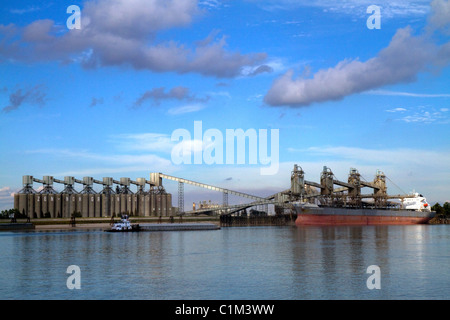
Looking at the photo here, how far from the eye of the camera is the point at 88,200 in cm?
18300

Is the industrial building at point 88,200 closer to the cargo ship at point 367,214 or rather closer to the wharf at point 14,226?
the wharf at point 14,226

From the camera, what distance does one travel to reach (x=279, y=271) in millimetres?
40688

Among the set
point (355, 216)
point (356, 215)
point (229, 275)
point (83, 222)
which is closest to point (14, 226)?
point (83, 222)

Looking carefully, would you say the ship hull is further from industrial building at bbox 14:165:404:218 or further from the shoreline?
the shoreline

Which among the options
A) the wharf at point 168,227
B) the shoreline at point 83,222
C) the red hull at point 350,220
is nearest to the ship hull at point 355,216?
the red hull at point 350,220

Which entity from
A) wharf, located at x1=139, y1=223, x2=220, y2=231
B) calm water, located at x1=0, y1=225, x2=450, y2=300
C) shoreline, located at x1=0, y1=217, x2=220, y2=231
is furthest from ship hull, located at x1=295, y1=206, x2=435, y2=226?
calm water, located at x1=0, y1=225, x2=450, y2=300

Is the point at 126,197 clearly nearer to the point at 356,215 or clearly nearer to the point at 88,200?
the point at 88,200

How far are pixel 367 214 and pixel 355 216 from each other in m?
6.28

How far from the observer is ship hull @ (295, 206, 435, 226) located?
15675cm

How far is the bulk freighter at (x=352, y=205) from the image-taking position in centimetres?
15825

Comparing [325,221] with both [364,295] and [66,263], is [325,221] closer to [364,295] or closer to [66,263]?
[66,263]
